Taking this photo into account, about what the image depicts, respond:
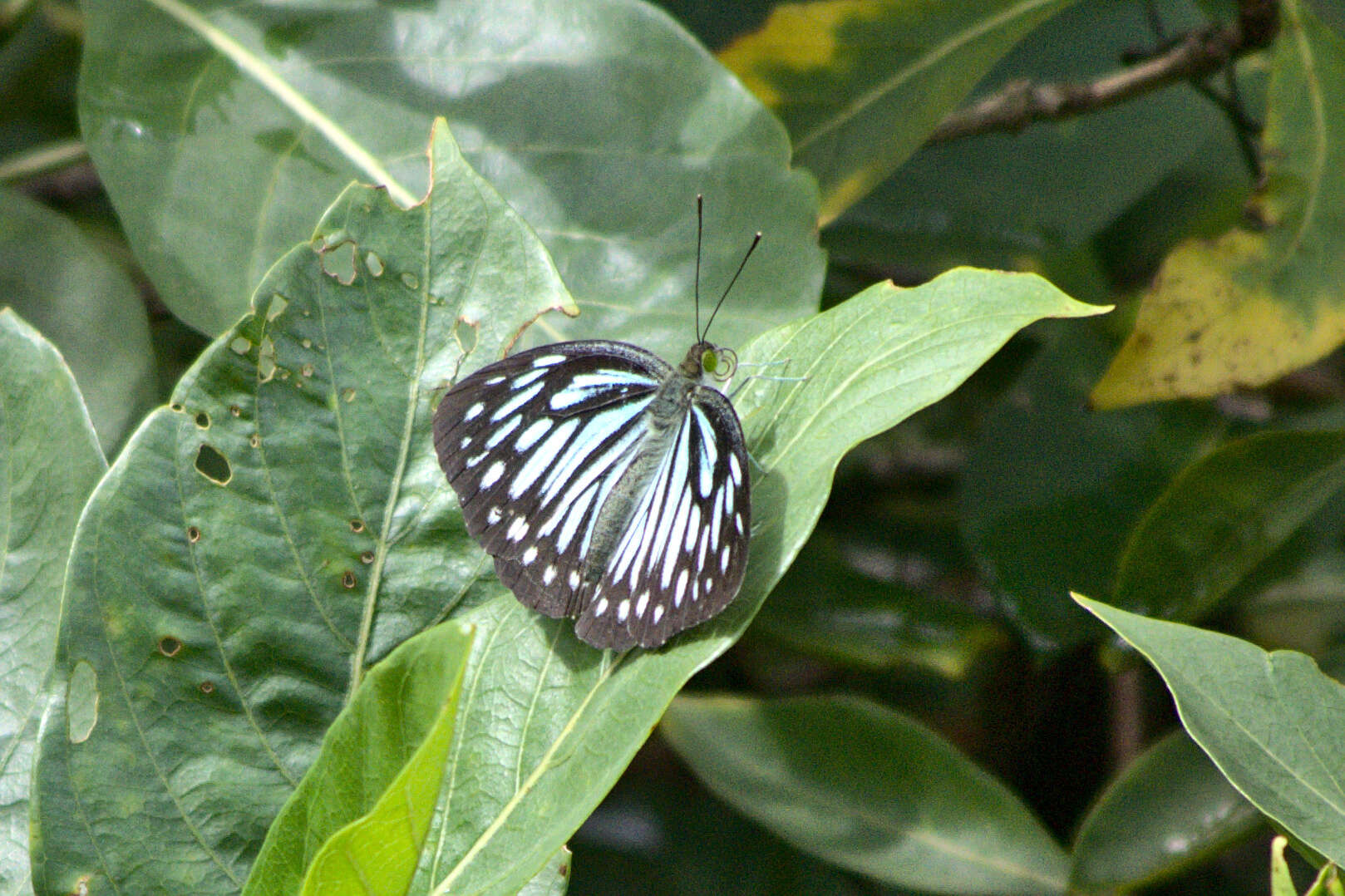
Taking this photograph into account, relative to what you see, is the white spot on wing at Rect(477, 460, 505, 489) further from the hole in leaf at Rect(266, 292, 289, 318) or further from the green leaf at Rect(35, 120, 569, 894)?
the hole in leaf at Rect(266, 292, 289, 318)

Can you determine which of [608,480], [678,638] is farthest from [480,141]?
[678,638]

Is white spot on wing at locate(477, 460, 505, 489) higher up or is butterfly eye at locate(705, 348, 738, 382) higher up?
white spot on wing at locate(477, 460, 505, 489)

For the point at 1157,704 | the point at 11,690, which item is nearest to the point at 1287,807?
Answer: the point at 11,690

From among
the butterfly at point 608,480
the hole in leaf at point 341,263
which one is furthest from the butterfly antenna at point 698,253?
the hole in leaf at point 341,263

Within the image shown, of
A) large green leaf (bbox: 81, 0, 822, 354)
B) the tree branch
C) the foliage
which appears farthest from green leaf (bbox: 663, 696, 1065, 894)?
the tree branch

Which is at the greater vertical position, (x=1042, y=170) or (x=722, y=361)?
(x=722, y=361)

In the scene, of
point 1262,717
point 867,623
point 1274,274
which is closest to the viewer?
point 1262,717

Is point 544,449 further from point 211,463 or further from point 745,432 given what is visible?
point 211,463
